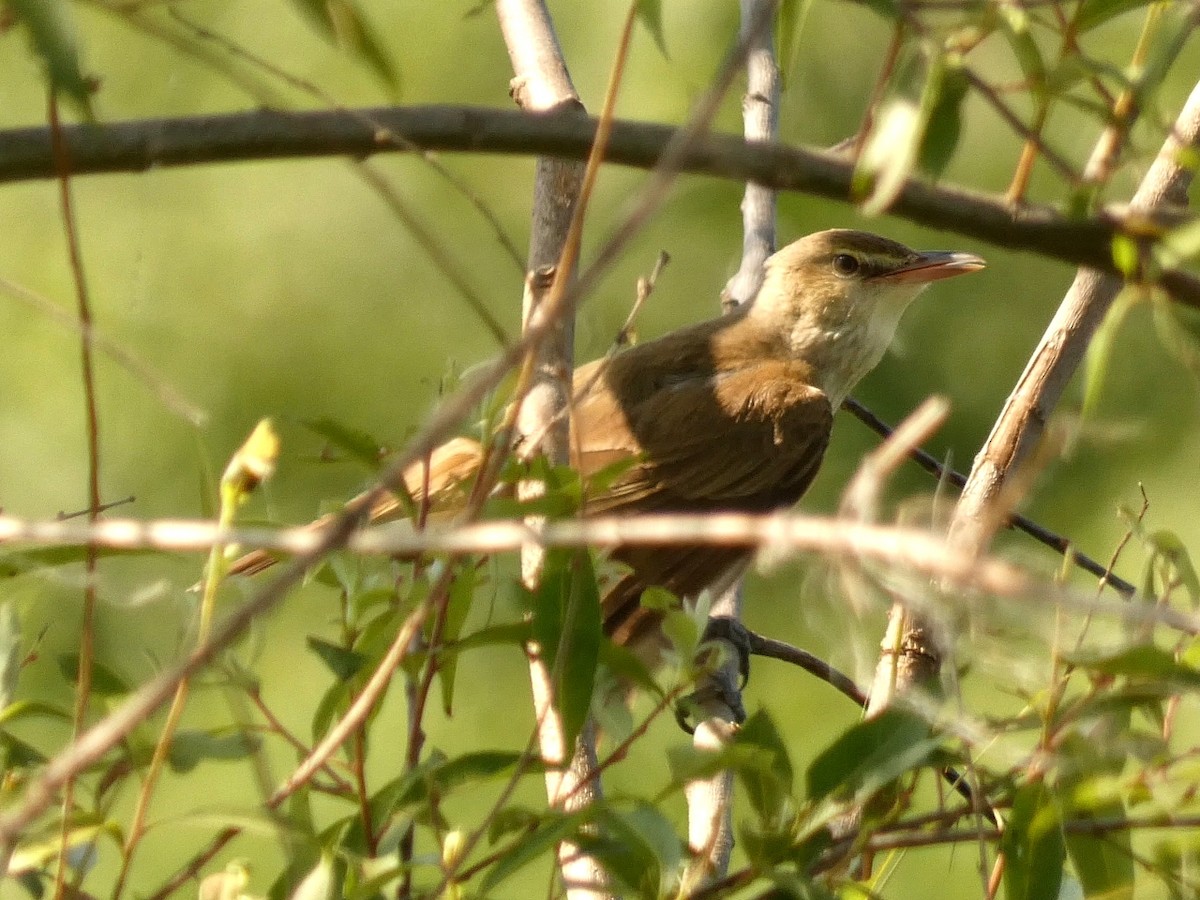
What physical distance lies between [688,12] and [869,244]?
2.01 metres

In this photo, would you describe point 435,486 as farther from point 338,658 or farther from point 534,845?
point 534,845

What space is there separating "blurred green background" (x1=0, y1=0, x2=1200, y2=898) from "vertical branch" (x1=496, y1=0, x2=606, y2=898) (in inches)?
109

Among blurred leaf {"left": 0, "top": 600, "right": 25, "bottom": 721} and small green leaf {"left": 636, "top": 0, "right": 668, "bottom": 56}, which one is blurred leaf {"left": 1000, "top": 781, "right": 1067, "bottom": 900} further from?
blurred leaf {"left": 0, "top": 600, "right": 25, "bottom": 721}

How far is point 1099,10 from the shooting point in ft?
4.70

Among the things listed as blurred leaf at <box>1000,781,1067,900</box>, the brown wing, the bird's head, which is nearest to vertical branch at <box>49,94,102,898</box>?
blurred leaf at <box>1000,781,1067,900</box>

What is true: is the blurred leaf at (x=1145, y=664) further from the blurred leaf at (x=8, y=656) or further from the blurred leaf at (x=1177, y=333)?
the blurred leaf at (x=8, y=656)

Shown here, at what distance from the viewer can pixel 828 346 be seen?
4109mm

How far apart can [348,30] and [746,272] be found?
239cm

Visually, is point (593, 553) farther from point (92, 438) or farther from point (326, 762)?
point (92, 438)

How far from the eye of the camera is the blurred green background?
5.78 metres

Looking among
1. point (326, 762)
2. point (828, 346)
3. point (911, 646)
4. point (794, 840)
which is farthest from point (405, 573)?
point (828, 346)

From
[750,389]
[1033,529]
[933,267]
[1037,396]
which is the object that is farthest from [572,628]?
[933,267]

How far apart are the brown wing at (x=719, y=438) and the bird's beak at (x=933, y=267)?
1.38ft

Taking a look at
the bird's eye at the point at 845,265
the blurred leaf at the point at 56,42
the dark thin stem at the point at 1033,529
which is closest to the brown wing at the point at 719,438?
the dark thin stem at the point at 1033,529
